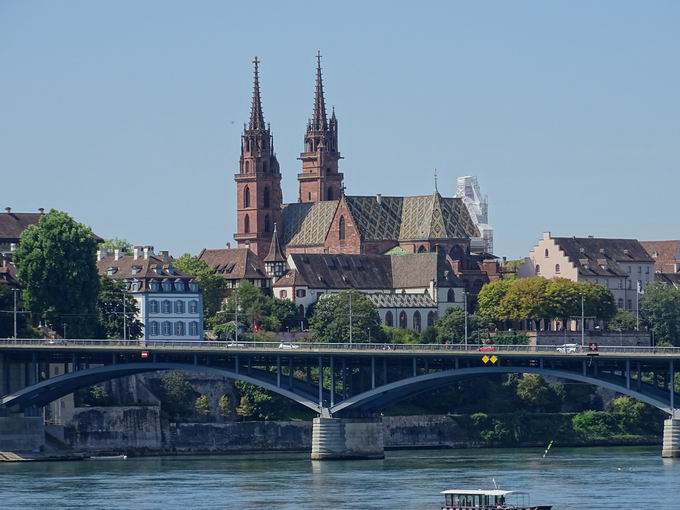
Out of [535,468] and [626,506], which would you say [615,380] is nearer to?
[535,468]

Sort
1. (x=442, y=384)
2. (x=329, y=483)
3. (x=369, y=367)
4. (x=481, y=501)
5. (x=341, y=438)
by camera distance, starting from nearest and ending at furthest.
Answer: (x=481, y=501), (x=329, y=483), (x=442, y=384), (x=341, y=438), (x=369, y=367)

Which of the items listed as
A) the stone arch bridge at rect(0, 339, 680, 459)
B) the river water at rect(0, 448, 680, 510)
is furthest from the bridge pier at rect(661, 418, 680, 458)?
the river water at rect(0, 448, 680, 510)

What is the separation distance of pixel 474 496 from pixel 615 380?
39379 millimetres

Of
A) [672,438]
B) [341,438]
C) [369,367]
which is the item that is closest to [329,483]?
[341,438]

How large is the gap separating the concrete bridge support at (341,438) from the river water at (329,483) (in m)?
1.25

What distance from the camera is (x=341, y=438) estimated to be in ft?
649

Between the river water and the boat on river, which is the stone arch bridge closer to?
the river water

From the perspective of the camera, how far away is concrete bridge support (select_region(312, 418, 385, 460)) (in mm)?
197000

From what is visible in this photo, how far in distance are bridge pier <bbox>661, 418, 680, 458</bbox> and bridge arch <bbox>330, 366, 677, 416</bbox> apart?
2.65 feet

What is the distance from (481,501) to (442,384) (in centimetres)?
4569

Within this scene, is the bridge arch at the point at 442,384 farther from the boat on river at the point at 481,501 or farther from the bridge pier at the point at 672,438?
the boat on river at the point at 481,501

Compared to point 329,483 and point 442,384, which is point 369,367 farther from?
point 329,483

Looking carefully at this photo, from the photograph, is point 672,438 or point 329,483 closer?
point 329,483

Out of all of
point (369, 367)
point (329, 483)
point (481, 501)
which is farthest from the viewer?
point (369, 367)
